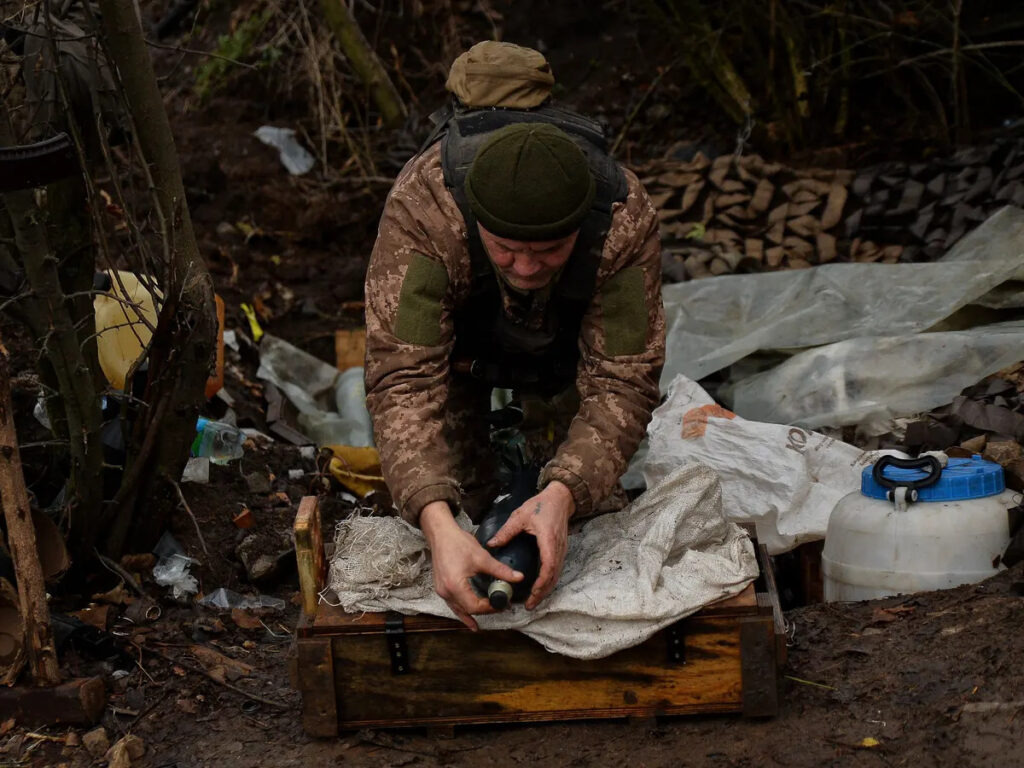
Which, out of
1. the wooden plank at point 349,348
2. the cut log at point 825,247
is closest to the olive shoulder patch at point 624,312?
the wooden plank at point 349,348

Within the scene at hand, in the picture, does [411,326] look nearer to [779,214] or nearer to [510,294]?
[510,294]

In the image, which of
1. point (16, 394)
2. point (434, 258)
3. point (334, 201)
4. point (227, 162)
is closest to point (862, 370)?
Answer: point (434, 258)

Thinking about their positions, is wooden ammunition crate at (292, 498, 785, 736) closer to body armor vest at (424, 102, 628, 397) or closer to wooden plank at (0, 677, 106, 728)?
wooden plank at (0, 677, 106, 728)

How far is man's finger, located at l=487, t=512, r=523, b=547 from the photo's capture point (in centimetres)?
292

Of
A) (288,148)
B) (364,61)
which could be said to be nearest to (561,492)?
(288,148)

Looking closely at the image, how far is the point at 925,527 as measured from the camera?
3797 mm

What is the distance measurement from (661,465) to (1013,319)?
157 centimetres

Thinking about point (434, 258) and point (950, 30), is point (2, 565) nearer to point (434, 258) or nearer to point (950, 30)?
point (434, 258)

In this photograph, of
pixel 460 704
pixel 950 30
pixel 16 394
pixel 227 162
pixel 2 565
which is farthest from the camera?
pixel 227 162

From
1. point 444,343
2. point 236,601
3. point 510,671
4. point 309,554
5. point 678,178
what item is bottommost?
point 236,601

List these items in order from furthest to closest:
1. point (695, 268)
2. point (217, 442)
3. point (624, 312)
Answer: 1. point (695, 268)
2. point (217, 442)
3. point (624, 312)

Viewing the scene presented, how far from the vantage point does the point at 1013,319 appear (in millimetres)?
4941

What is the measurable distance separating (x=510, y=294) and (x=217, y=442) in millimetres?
2096

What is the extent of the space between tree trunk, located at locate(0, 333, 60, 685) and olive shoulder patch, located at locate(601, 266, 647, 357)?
5.02 ft
